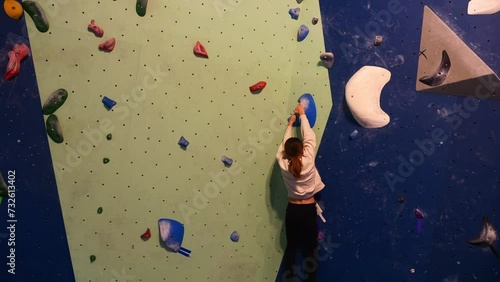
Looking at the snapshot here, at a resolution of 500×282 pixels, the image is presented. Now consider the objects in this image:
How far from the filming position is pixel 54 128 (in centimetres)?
230

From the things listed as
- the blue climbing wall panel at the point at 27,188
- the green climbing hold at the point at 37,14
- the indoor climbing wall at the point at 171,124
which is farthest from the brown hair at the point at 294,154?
the green climbing hold at the point at 37,14

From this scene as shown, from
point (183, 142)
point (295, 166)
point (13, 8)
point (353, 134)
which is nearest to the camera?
point (13, 8)

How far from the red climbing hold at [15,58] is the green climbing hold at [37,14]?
0.13m

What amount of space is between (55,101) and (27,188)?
19.1 inches

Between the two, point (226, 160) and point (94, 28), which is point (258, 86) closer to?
point (226, 160)

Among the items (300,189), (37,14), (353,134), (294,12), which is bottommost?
(300,189)

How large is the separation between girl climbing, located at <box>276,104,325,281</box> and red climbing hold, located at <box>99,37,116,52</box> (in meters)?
1.03

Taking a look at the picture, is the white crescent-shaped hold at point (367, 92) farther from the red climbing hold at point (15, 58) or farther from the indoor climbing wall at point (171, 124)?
the red climbing hold at point (15, 58)

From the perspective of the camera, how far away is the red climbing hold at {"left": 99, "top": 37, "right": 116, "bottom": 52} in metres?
2.29

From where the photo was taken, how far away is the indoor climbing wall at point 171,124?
230 cm

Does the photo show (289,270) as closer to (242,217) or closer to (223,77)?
(242,217)

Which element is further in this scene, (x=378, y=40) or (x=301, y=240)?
(x=301, y=240)

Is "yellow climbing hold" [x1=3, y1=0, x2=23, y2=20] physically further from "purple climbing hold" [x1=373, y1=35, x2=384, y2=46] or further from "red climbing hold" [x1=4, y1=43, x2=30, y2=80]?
"purple climbing hold" [x1=373, y1=35, x2=384, y2=46]

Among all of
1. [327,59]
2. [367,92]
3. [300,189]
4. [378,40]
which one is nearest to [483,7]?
[378,40]
